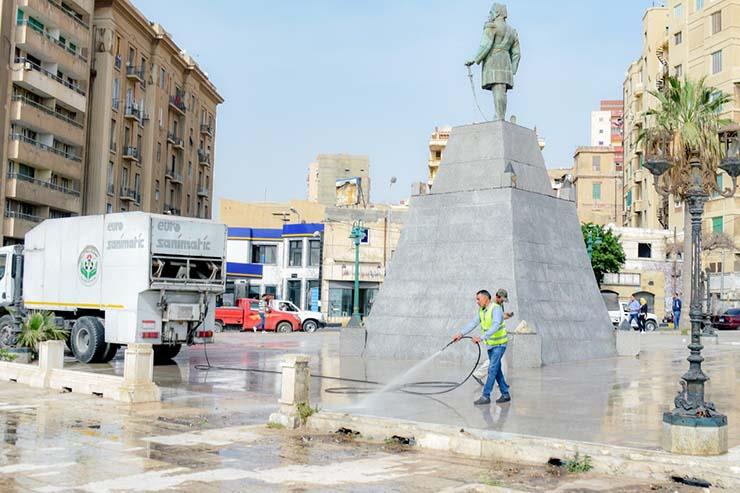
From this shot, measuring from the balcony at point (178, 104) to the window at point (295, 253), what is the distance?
16.4 m

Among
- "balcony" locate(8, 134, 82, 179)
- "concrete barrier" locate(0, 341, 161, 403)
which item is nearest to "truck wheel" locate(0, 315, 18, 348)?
"concrete barrier" locate(0, 341, 161, 403)

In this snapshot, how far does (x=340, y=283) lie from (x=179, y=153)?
2086 cm

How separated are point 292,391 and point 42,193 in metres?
41.3

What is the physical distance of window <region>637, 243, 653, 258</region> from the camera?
6962 cm

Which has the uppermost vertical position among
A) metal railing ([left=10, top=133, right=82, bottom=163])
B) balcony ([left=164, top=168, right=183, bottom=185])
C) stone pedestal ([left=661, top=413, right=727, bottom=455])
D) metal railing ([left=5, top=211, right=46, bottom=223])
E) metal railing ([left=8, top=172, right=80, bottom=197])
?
balcony ([left=164, top=168, right=183, bottom=185])

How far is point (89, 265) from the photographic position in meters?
20.1

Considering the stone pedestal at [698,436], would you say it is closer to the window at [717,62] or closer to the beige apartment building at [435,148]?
the window at [717,62]

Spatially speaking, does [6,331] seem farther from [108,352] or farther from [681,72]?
[681,72]

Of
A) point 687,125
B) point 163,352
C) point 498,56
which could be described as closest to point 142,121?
point 687,125

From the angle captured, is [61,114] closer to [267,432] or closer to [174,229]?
[174,229]

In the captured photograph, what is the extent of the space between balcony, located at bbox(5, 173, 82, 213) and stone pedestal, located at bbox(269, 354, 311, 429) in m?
39.0

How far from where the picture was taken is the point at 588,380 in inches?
622

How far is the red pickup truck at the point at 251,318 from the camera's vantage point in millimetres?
41844

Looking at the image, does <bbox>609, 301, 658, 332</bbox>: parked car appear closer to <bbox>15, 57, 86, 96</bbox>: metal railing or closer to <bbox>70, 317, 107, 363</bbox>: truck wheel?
<bbox>70, 317, 107, 363</bbox>: truck wheel
